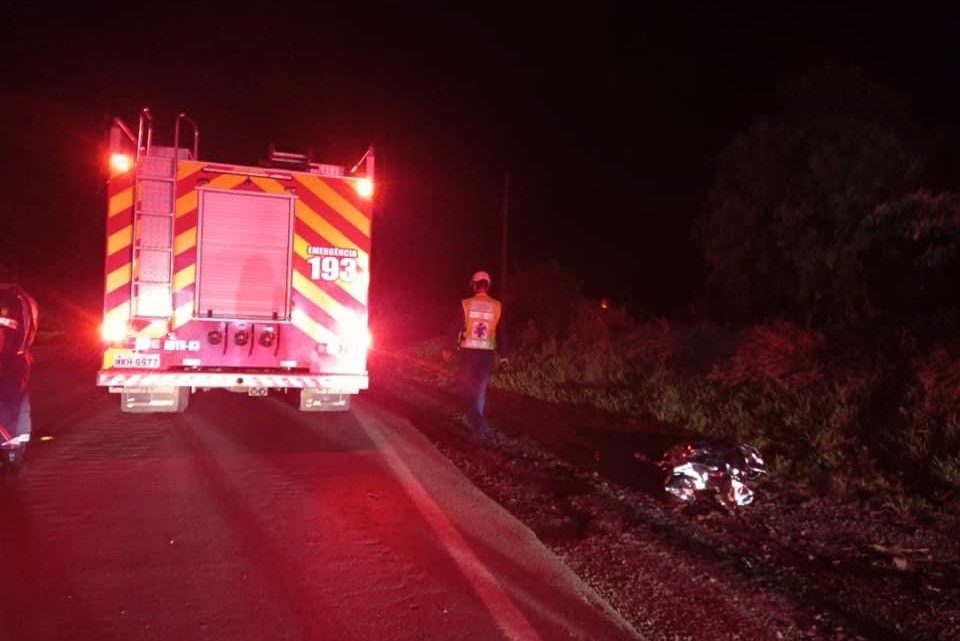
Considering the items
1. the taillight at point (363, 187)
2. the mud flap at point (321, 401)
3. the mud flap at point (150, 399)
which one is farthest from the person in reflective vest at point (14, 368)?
the taillight at point (363, 187)

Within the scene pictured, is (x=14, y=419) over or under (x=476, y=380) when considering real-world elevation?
under

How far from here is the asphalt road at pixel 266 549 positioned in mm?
4477

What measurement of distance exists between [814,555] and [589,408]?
6.73 metres

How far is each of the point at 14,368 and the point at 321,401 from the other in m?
3.28

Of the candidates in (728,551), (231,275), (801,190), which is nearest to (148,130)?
(231,275)

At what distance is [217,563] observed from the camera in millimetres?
5289

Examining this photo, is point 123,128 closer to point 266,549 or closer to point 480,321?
point 480,321

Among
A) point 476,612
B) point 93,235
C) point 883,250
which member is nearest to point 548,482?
point 476,612

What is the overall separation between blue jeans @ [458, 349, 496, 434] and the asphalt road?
1146 millimetres

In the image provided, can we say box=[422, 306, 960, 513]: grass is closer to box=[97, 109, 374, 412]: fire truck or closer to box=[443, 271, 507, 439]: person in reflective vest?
box=[443, 271, 507, 439]: person in reflective vest

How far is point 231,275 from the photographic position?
9.23m

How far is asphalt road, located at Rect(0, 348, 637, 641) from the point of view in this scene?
4.48 meters

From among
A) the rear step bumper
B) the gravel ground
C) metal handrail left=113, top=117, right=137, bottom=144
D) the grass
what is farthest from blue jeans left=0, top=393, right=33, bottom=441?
the grass

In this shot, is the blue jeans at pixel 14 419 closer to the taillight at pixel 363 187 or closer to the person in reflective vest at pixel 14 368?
the person in reflective vest at pixel 14 368
